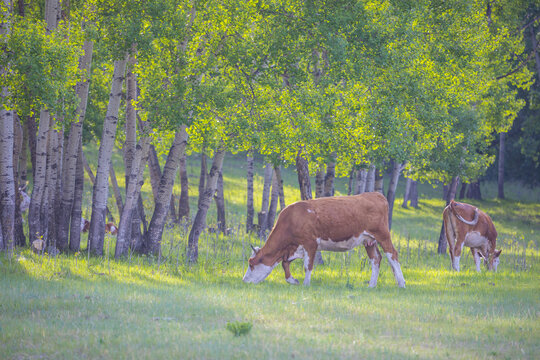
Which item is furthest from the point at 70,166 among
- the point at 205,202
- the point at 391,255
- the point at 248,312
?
the point at 391,255

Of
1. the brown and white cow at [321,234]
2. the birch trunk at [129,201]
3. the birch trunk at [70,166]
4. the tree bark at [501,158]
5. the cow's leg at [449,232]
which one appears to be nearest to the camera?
the brown and white cow at [321,234]

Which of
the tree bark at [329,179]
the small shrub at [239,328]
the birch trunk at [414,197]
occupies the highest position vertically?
the tree bark at [329,179]

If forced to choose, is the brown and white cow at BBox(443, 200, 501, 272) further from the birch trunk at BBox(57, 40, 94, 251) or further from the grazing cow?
the grazing cow

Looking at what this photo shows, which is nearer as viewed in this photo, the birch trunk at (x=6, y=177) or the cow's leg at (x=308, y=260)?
the cow's leg at (x=308, y=260)

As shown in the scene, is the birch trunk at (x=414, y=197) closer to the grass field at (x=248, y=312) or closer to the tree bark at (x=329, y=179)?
the tree bark at (x=329, y=179)

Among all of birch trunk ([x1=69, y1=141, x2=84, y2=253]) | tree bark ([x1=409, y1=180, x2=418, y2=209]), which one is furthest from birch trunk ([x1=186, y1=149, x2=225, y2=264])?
tree bark ([x1=409, y1=180, x2=418, y2=209])

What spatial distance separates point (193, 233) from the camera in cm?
1895

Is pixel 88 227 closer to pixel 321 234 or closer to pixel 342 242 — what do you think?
pixel 321 234

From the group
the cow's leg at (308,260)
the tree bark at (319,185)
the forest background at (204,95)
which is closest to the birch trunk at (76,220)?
the forest background at (204,95)

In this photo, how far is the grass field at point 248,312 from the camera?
8.60m

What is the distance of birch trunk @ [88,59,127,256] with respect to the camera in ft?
56.2

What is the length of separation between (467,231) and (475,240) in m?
0.65

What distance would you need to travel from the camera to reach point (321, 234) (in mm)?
15508

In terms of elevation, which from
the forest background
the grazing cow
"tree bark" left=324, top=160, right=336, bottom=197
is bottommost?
the grazing cow
